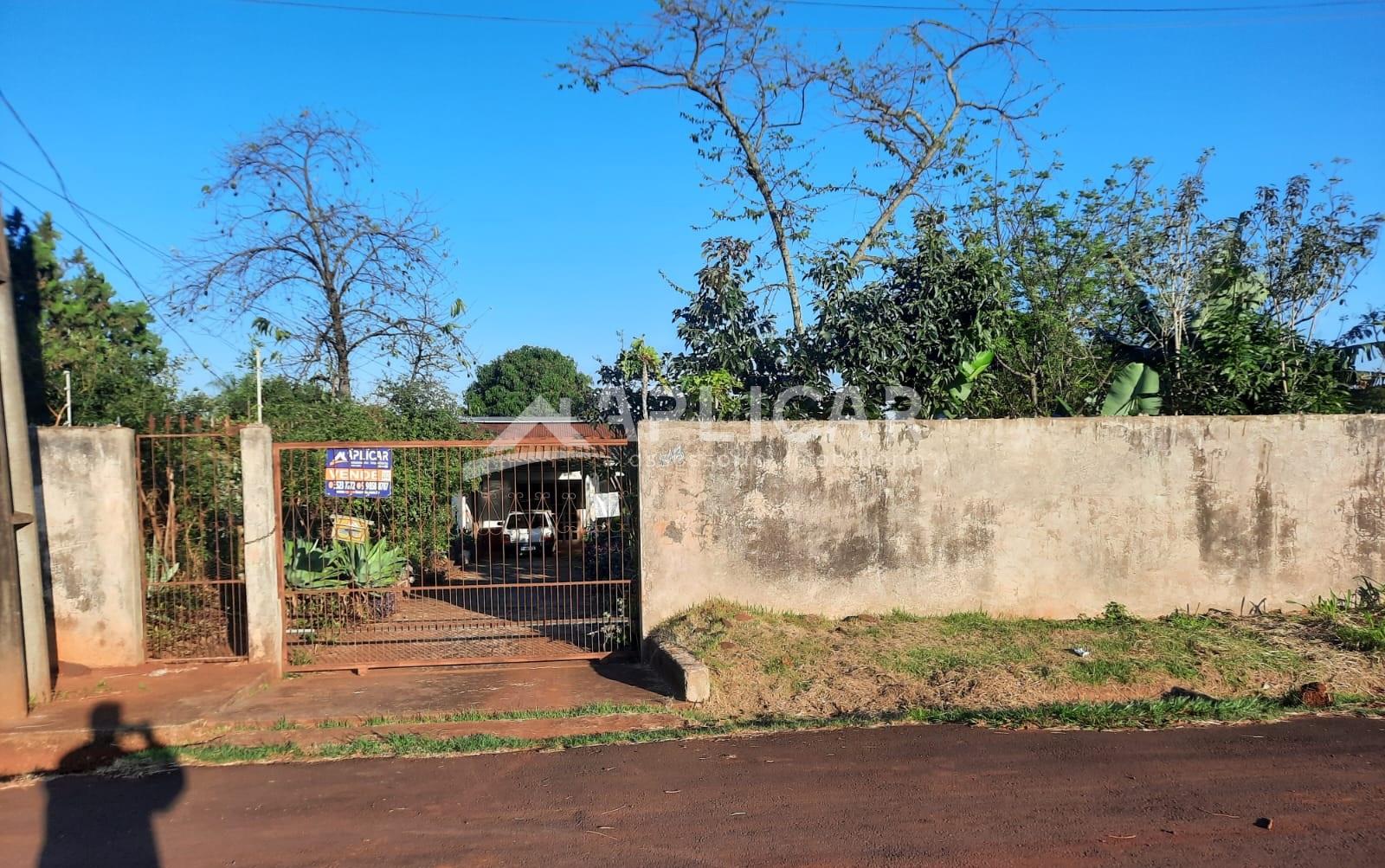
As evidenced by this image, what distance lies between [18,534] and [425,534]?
18.2ft

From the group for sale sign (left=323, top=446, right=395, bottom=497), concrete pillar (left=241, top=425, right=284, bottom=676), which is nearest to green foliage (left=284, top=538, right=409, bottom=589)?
concrete pillar (left=241, top=425, right=284, bottom=676)

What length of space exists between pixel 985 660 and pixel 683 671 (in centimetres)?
261

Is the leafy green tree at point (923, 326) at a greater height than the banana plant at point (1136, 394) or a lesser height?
greater

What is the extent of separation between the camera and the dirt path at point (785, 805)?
14.5 ft

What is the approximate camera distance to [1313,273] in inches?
543

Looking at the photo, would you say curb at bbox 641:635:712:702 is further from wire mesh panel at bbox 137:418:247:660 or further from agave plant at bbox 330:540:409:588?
wire mesh panel at bbox 137:418:247:660

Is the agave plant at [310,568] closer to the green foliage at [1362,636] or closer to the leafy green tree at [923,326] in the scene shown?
the leafy green tree at [923,326]

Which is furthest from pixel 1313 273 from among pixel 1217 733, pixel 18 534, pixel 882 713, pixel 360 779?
pixel 18 534

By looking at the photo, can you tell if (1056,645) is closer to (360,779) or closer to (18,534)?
(360,779)

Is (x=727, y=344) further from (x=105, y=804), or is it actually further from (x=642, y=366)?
(x=105, y=804)

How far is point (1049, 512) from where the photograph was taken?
28.8ft

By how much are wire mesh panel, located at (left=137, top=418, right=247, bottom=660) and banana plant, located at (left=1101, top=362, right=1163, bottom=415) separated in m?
9.52

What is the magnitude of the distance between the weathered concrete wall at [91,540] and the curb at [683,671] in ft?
15.5

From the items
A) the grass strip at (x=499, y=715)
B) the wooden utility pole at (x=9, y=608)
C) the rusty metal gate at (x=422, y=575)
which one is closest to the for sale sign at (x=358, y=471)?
the rusty metal gate at (x=422, y=575)
